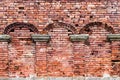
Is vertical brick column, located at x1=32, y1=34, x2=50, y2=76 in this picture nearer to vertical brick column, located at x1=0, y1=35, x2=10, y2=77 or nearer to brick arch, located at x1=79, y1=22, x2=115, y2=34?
vertical brick column, located at x1=0, y1=35, x2=10, y2=77

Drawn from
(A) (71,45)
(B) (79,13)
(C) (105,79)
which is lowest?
(C) (105,79)

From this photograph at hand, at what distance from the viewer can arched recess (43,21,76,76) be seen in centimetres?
1095

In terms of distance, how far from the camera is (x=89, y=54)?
1108 cm

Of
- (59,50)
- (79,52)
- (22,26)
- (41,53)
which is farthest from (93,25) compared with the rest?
(22,26)

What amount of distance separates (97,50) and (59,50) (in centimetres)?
88

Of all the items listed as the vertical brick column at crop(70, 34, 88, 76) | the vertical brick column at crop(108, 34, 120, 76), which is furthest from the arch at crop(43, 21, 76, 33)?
the vertical brick column at crop(108, 34, 120, 76)

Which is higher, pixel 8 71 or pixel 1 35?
pixel 1 35

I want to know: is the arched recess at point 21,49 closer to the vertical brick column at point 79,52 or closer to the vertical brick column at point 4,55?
the vertical brick column at point 4,55

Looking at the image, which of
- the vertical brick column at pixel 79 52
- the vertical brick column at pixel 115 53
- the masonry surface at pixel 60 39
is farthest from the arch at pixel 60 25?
the vertical brick column at pixel 115 53

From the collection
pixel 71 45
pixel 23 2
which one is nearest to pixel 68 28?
pixel 71 45

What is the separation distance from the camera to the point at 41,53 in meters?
11.0

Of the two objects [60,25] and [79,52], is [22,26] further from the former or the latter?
[79,52]

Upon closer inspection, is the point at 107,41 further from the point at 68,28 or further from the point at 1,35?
the point at 1,35

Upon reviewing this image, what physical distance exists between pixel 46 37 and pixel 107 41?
1419mm
